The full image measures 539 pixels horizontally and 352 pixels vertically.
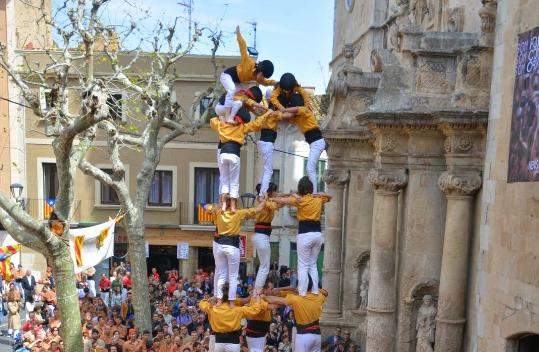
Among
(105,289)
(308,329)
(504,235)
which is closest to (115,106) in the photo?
Result: (105,289)

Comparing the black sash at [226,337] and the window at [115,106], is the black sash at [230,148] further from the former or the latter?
the window at [115,106]

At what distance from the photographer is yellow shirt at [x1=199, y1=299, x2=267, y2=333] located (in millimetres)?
10594

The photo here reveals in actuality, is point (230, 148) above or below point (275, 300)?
above

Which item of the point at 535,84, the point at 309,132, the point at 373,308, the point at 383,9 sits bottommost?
the point at 373,308

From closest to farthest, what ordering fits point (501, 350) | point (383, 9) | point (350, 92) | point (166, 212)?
point (501, 350) < point (350, 92) < point (383, 9) < point (166, 212)

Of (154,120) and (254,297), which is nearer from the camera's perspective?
(254,297)

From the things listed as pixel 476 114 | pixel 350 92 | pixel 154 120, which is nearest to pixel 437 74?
pixel 476 114

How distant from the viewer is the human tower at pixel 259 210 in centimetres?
1070

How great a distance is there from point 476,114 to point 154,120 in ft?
29.3

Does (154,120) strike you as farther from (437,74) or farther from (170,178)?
(170,178)

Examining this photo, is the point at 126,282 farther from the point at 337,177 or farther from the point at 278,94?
the point at 278,94

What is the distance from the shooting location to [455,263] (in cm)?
1205

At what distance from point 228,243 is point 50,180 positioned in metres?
20.2

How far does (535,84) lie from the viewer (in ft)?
30.9
